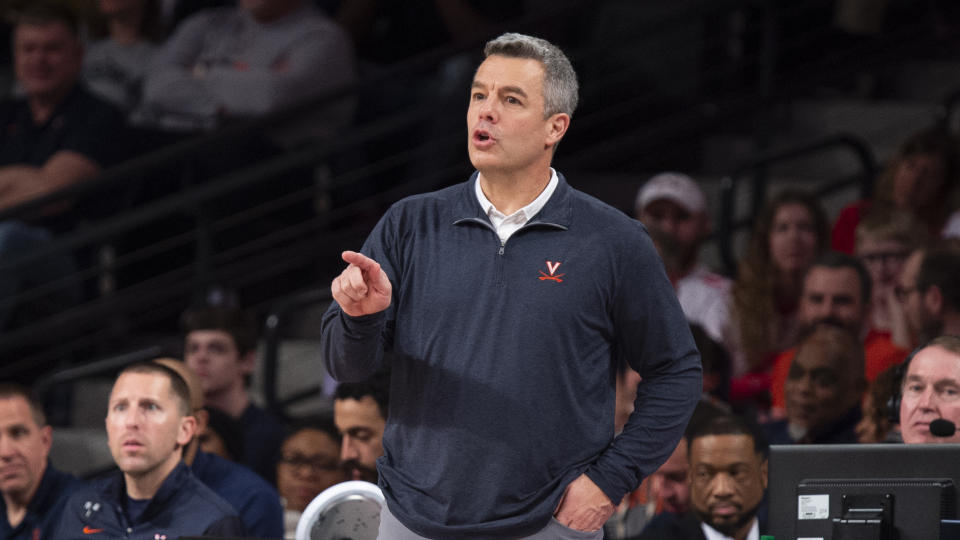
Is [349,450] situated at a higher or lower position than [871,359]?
lower

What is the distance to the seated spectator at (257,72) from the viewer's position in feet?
22.9

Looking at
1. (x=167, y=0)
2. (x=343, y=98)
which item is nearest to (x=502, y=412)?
(x=343, y=98)

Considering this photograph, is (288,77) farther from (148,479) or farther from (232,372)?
(148,479)

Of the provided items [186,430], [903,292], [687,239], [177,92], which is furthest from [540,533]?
[177,92]

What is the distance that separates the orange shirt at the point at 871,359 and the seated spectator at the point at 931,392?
4.35 feet

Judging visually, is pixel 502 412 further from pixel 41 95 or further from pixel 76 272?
pixel 41 95

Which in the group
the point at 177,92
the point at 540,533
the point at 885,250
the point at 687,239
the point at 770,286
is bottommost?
the point at 540,533

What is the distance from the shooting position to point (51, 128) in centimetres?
702

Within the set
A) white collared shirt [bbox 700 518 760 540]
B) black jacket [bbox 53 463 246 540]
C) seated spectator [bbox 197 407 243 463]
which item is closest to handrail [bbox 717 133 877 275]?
white collared shirt [bbox 700 518 760 540]

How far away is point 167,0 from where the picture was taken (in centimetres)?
802

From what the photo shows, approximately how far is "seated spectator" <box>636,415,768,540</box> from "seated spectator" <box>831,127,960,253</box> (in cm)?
179

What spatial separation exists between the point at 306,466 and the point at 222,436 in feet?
1.23

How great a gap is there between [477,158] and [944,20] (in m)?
5.46

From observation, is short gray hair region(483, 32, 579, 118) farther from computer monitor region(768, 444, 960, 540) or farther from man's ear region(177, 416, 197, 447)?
man's ear region(177, 416, 197, 447)
